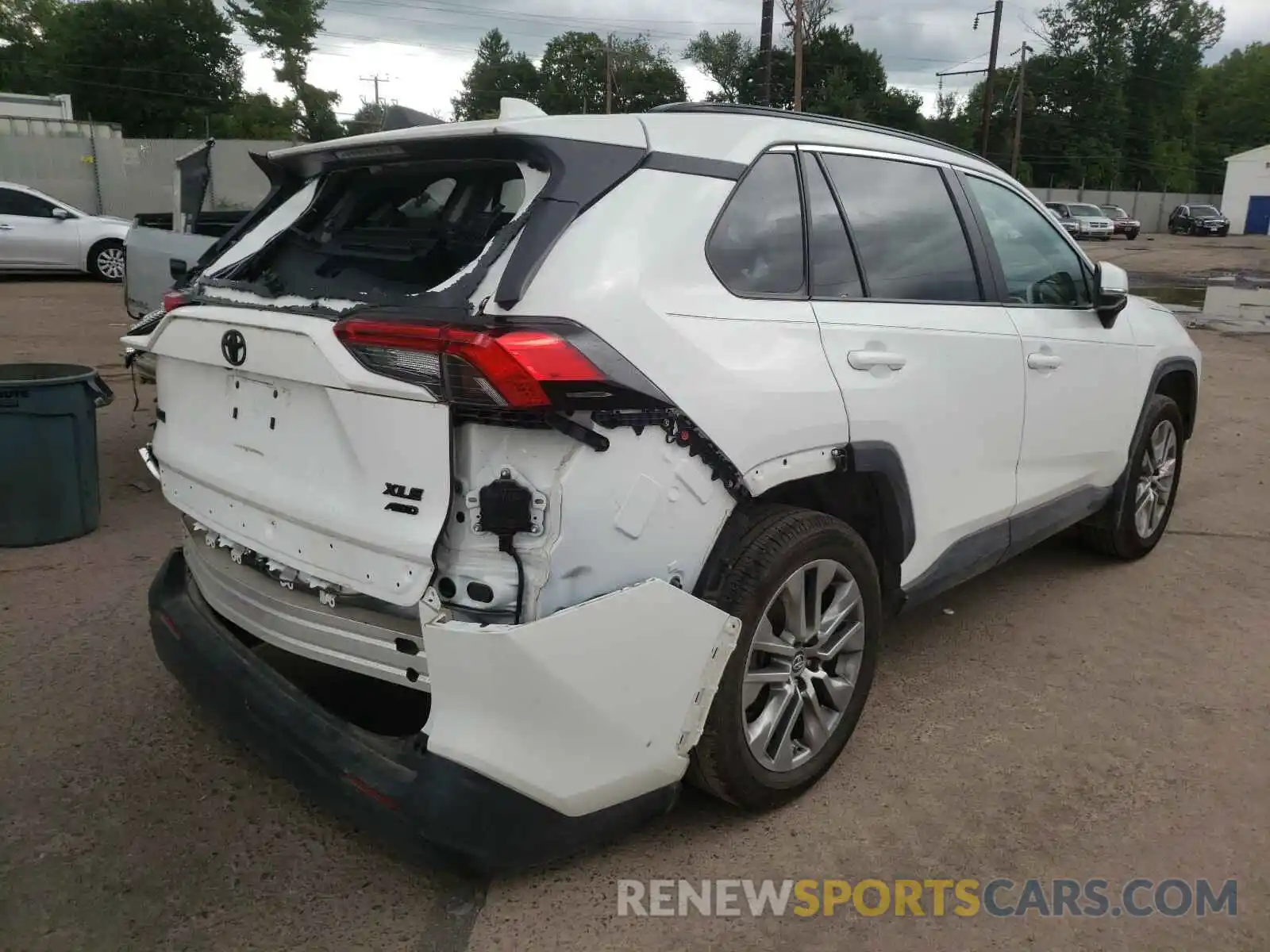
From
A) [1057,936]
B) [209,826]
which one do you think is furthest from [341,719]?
[1057,936]

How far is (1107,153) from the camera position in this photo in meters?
66.8

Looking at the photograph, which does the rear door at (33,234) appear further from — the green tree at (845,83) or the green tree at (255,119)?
the green tree at (845,83)

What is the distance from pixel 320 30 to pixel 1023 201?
67.9 m

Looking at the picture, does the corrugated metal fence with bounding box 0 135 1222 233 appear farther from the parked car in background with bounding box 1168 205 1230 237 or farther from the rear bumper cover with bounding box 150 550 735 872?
the parked car in background with bounding box 1168 205 1230 237

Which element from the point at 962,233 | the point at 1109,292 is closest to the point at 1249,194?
the point at 1109,292

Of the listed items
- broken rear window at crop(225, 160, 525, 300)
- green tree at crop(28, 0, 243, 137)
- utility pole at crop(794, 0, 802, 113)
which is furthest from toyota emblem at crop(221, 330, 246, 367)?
green tree at crop(28, 0, 243, 137)

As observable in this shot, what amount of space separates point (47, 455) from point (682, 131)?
12.5 ft

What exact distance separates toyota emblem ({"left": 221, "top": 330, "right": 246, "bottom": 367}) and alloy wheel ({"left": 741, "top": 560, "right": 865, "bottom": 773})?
1503 millimetres

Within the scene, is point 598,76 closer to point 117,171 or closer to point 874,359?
point 117,171

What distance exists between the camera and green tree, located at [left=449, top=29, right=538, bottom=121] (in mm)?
84188

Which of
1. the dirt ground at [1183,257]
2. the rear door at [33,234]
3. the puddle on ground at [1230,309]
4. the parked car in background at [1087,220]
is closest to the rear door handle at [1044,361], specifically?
the puddle on ground at [1230,309]

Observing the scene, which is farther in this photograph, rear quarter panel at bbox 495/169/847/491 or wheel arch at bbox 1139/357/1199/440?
wheel arch at bbox 1139/357/1199/440

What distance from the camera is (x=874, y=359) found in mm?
2955

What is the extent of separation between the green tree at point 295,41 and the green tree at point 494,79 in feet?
58.6
